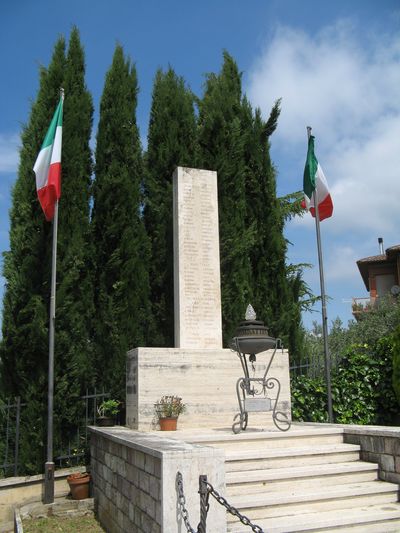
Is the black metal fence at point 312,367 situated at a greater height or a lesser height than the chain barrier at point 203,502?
greater

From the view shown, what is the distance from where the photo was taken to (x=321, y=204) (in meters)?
10.4

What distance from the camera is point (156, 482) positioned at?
13.8 ft

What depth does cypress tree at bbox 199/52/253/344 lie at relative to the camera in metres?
10.6

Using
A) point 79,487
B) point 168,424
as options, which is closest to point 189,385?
point 168,424

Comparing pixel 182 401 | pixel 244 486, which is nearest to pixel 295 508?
pixel 244 486

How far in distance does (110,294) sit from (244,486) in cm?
554

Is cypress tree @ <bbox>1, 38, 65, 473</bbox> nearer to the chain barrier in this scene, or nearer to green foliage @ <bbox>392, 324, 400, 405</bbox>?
the chain barrier

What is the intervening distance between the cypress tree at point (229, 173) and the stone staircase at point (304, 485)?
4295mm

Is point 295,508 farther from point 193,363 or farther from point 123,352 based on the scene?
point 123,352

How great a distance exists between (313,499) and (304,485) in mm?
302

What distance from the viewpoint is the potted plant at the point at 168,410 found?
784 centimetres

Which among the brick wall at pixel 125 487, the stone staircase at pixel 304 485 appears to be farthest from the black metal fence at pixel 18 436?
the stone staircase at pixel 304 485

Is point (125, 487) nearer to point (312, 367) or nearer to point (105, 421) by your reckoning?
point (105, 421)

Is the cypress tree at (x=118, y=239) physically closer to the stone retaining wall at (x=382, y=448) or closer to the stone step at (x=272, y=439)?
the stone step at (x=272, y=439)
